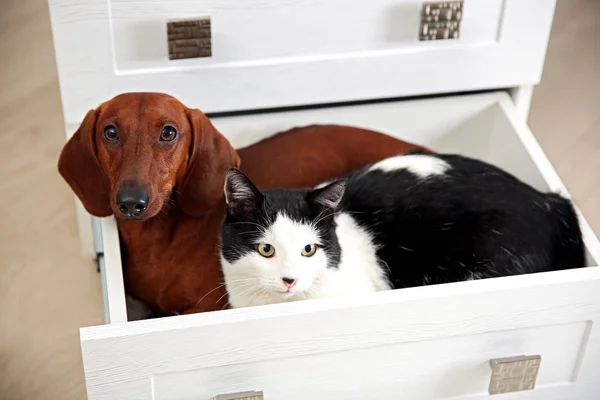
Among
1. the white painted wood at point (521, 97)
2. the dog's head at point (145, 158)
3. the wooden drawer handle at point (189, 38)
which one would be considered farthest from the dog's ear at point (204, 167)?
the white painted wood at point (521, 97)

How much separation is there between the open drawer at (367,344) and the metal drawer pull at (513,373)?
1 centimetres

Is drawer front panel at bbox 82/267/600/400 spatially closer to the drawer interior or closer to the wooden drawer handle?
the drawer interior

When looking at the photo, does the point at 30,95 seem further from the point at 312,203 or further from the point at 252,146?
the point at 312,203

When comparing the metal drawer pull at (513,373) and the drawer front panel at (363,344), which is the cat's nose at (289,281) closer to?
the drawer front panel at (363,344)

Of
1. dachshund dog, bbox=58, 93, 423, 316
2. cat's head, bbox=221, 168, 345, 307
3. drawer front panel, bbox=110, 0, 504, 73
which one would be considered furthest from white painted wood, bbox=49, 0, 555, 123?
cat's head, bbox=221, 168, 345, 307

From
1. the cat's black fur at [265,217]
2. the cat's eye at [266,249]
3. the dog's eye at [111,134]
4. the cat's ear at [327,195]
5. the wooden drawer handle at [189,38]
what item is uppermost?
the wooden drawer handle at [189,38]

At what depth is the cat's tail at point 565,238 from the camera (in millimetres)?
1198

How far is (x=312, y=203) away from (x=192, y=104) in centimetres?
40

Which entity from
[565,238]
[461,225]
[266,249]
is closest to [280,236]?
[266,249]

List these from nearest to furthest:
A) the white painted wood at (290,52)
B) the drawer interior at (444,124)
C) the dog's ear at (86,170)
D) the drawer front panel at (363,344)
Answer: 1. the drawer front panel at (363,344)
2. the dog's ear at (86,170)
3. the white painted wood at (290,52)
4. the drawer interior at (444,124)

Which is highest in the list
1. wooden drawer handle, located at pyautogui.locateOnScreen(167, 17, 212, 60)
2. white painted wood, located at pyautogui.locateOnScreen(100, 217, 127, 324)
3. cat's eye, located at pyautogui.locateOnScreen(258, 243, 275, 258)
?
wooden drawer handle, located at pyautogui.locateOnScreen(167, 17, 212, 60)

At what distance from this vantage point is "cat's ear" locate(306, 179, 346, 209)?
1.07 metres

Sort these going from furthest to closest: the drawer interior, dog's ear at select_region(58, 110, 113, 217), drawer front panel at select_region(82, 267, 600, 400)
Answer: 1. the drawer interior
2. dog's ear at select_region(58, 110, 113, 217)
3. drawer front panel at select_region(82, 267, 600, 400)

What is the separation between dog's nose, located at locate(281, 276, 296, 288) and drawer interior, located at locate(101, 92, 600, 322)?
440mm
